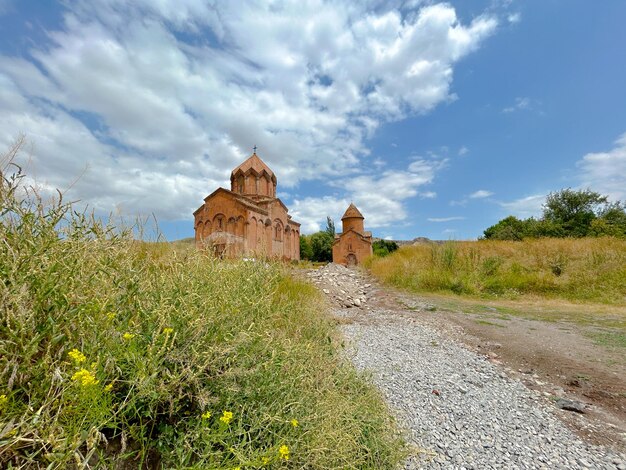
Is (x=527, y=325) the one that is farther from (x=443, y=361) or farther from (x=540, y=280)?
(x=540, y=280)

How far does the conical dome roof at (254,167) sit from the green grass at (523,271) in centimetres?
1744

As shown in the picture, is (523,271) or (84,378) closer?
(84,378)

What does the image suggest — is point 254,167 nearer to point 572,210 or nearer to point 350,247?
point 350,247

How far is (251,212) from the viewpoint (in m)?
23.3

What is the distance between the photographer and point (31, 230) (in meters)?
1.45

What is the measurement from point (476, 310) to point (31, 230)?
30.9 ft

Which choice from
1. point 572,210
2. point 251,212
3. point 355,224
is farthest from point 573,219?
point 251,212

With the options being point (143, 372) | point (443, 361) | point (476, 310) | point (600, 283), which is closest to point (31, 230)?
point (143, 372)

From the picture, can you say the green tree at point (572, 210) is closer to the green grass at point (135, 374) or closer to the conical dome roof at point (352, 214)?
the conical dome roof at point (352, 214)

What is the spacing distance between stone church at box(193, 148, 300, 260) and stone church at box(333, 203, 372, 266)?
4.89 meters

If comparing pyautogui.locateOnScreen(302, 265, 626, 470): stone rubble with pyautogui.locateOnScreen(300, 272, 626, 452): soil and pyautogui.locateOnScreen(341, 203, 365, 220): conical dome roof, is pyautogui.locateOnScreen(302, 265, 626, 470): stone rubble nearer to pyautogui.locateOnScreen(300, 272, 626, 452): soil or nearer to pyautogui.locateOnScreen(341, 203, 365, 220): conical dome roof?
pyautogui.locateOnScreen(300, 272, 626, 452): soil

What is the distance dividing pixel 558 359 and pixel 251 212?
21074mm

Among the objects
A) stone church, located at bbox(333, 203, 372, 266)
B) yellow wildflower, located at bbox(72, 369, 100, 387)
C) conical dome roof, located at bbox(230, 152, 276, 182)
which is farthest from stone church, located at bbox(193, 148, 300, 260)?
yellow wildflower, located at bbox(72, 369, 100, 387)

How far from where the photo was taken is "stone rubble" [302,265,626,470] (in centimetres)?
230
